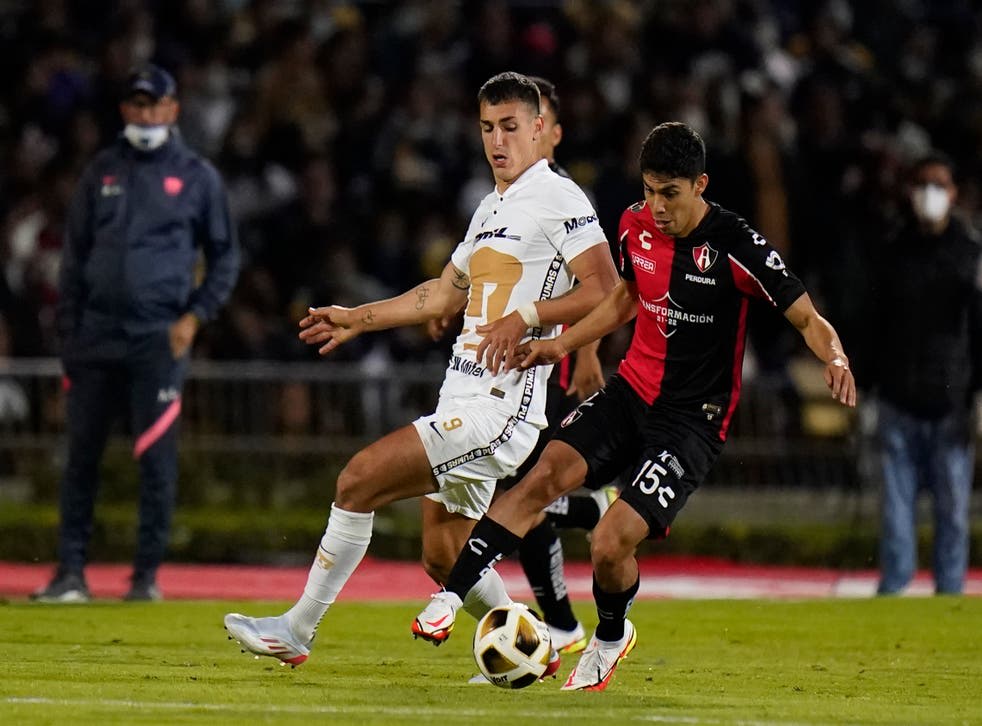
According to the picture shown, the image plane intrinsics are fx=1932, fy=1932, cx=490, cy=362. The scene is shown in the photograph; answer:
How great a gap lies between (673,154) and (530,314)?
3.12ft

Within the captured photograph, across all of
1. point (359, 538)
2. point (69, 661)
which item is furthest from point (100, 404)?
point (359, 538)

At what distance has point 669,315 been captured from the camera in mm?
8656

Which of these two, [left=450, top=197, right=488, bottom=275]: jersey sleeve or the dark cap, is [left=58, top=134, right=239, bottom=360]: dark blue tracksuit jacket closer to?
the dark cap

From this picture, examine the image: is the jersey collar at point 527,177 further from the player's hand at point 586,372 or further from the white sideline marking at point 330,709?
the white sideline marking at point 330,709

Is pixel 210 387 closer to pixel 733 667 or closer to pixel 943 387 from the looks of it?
pixel 943 387

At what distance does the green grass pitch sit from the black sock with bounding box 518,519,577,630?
25 centimetres

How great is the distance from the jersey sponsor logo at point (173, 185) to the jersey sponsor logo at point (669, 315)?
14.2 ft

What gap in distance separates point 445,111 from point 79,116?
3491 mm

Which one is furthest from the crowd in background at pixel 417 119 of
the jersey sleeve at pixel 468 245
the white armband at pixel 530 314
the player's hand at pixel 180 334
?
the white armband at pixel 530 314

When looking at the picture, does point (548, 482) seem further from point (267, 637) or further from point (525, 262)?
point (267, 637)

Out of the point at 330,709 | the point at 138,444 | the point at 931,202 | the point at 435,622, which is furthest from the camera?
the point at 931,202

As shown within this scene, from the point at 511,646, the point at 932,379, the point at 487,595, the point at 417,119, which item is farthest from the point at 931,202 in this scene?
the point at 417,119

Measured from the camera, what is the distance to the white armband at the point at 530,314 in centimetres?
810

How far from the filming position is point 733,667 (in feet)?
30.4
